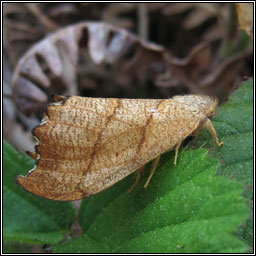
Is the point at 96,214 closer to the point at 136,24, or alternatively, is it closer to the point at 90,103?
the point at 90,103

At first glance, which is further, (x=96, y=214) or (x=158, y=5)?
(x=158, y=5)

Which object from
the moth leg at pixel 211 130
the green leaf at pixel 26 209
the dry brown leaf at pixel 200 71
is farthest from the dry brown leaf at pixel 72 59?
the moth leg at pixel 211 130

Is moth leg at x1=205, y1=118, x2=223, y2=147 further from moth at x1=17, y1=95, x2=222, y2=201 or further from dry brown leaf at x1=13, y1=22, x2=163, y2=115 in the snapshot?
dry brown leaf at x1=13, y1=22, x2=163, y2=115

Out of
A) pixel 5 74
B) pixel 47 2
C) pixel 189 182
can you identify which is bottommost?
pixel 189 182

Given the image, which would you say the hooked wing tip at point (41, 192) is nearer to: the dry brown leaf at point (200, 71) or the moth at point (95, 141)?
the moth at point (95, 141)

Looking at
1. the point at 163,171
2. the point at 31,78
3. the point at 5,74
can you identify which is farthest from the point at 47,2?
the point at 163,171

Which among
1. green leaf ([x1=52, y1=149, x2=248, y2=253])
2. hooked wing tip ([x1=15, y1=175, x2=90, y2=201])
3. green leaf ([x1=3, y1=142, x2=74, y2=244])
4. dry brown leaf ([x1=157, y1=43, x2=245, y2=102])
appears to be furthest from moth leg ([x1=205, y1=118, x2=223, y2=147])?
dry brown leaf ([x1=157, y1=43, x2=245, y2=102])
